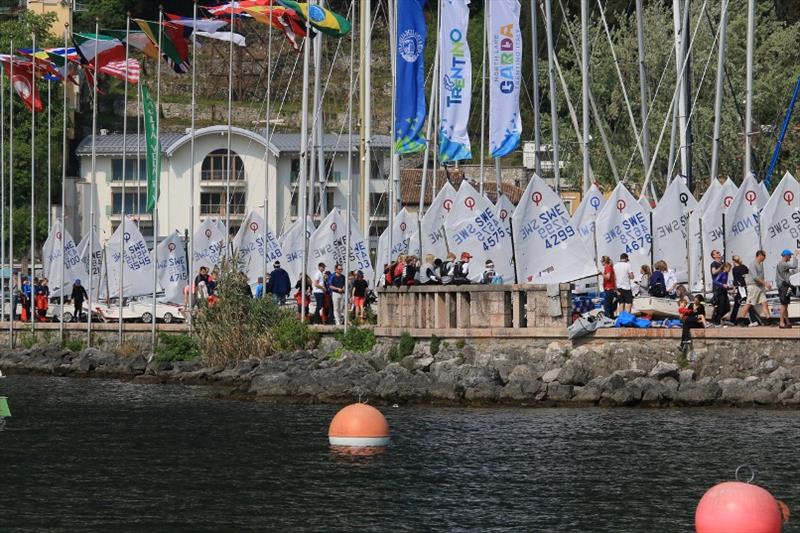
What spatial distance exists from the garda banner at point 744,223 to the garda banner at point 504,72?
6504 millimetres

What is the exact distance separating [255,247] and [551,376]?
22754 mm

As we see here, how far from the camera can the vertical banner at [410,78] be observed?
50.2 m

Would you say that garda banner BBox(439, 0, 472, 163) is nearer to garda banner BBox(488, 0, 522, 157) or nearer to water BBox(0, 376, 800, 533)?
garda banner BBox(488, 0, 522, 157)

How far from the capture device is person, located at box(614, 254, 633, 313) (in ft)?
145

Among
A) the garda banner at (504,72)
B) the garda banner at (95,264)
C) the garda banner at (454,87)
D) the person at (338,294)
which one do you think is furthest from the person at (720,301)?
the garda banner at (95,264)

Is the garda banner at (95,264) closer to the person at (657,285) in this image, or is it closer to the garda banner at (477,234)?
the garda banner at (477,234)

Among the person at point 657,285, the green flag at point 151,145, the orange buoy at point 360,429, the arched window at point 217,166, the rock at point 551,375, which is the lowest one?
the orange buoy at point 360,429

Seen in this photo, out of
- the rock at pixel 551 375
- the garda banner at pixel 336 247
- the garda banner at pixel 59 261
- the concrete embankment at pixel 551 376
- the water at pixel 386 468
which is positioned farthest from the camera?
the garda banner at pixel 59 261

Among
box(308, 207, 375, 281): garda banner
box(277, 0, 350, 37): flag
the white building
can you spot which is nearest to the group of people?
box(308, 207, 375, 281): garda banner

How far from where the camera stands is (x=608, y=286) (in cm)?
4422

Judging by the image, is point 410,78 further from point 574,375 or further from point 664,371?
point 664,371

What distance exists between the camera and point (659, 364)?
41219 mm

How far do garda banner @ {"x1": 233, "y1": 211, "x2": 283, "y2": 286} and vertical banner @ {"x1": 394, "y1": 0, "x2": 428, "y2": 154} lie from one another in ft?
36.3

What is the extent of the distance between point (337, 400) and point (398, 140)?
1141 centimetres
